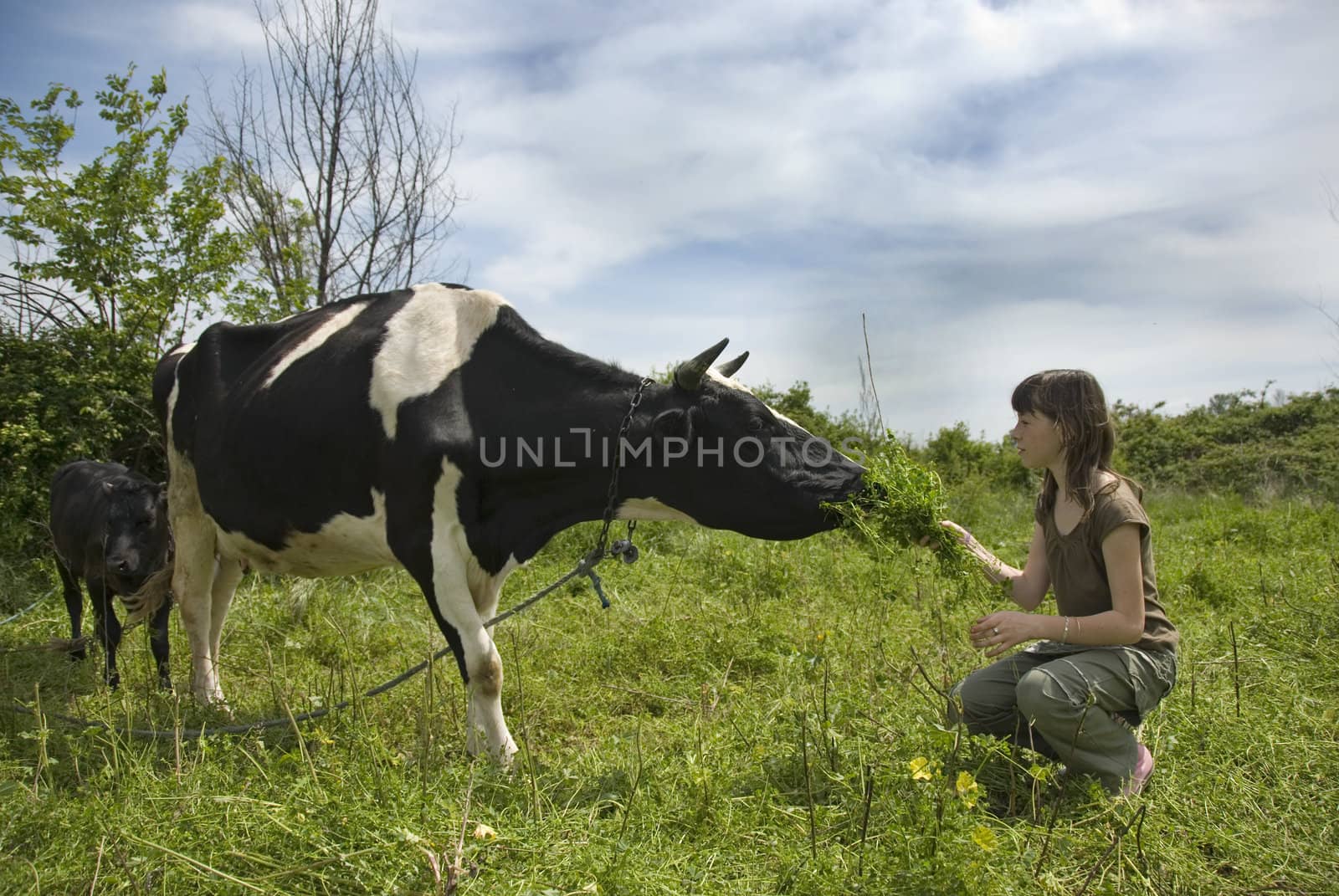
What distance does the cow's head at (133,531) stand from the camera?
525 centimetres

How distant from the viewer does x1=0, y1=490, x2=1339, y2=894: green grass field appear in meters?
2.46

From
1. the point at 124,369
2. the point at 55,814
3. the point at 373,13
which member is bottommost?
the point at 55,814

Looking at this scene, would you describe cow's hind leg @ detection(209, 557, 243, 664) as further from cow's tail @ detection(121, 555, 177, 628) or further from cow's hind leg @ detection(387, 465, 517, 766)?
cow's hind leg @ detection(387, 465, 517, 766)

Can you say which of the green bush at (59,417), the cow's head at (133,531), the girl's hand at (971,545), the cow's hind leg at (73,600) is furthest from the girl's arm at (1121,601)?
the green bush at (59,417)

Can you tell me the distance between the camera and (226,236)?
9258 millimetres

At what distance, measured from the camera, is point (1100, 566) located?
316 centimetres

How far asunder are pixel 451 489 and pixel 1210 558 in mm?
6308

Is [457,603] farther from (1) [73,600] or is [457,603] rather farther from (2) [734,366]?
(1) [73,600]

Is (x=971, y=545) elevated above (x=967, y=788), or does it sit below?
above

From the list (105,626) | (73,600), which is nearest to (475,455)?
(105,626)

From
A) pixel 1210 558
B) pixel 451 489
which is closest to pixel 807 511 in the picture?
pixel 451 489

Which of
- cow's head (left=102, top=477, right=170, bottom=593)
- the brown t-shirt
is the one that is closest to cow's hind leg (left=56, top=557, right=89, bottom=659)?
cow's head (left=102, top=477, right=170, bottom=593)

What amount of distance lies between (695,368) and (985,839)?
2.19 m

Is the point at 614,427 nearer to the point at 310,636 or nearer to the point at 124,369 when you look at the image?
the point at 310,636
